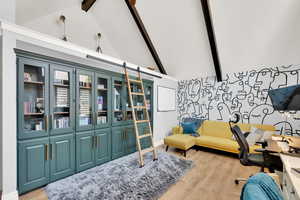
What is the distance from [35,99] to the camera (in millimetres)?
1965

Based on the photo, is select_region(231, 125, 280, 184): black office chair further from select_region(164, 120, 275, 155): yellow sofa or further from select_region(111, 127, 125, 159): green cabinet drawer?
select_region(111, 127, 125, 159): green cabinet drawer

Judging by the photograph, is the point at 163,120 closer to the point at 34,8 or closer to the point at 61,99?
the point at 61,99

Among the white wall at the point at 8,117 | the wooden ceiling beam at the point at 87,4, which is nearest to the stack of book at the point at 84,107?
the white wall at the point at 8,117

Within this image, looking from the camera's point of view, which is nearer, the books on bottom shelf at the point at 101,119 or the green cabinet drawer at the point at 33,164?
the green cabinet drawer at the point at 33,164

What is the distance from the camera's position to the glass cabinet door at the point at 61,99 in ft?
6.51

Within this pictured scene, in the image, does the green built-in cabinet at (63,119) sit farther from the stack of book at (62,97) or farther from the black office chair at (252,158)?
the black office chair at (252,158)

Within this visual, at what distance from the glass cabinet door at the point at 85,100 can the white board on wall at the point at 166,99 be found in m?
1.99

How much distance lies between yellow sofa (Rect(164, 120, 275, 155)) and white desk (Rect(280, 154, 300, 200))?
5.15 feet

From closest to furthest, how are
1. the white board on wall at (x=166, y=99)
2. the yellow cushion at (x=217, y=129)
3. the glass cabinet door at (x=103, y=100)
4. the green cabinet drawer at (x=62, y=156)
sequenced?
the green cabinet drawer at (x=62, y=156), the glass cabinet door at (x=103, y=100), the yellow cushion at (x=217, y=129), the white board on wall at (x=166, y=99)

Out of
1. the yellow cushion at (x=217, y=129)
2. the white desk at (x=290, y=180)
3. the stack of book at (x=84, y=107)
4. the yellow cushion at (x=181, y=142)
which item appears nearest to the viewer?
the white desk at (x=290, y=180)

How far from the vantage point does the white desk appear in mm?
A: 859

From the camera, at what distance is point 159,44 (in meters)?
3.66

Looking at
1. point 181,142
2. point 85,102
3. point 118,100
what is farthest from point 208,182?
point 85,102

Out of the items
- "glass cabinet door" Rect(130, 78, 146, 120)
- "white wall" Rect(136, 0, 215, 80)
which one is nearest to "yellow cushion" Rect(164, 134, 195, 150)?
"glass cabinet door" Rect(130, 78, 146, 120)
